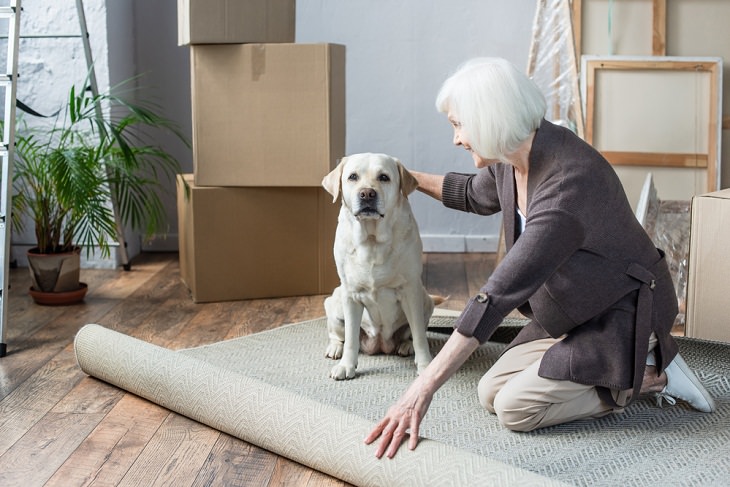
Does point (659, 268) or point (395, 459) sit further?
point (659, 268)

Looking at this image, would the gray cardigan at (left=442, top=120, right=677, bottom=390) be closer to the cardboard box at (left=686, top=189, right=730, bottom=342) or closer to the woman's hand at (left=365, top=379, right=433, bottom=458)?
the woman's hand at (left=365, top=379, right=433, bottom=458)

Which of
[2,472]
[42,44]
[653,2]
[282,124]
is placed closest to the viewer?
[2,472]

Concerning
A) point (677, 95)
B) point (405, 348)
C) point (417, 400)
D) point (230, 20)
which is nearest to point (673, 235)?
point (677, 95)

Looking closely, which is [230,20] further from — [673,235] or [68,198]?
[673,235]

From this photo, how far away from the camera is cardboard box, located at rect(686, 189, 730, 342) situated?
2527 mm

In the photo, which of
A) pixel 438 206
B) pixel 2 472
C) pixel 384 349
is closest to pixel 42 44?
pixel 438 206

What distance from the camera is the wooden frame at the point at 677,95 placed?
359 cm

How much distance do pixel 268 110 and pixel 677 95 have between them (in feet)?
5.44

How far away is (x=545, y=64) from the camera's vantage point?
12.3 ft

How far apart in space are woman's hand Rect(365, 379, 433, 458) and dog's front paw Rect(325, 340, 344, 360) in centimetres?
92

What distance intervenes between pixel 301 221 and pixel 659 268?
1.73 meters

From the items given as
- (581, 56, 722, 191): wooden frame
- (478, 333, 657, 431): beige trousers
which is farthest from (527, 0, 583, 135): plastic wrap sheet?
(478, 333, 657, 431): beige trousers

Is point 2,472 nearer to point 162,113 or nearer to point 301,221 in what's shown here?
point 301,221

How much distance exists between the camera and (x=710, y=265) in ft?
8.39
